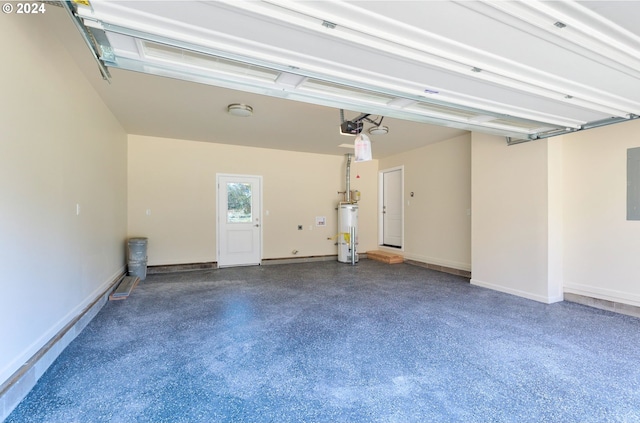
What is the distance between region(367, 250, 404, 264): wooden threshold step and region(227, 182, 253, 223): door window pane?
3.05 meters

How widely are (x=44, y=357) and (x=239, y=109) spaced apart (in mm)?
3084

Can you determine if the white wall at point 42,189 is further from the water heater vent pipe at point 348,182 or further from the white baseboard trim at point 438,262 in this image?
the white baseboard trim at point 438,262

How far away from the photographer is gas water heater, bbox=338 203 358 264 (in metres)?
6.79

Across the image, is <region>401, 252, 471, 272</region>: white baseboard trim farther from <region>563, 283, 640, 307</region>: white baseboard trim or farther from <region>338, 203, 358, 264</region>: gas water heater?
<region>563, 283, 640, 307</region>: white baseboard trim

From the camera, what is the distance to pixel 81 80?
10.1 feet

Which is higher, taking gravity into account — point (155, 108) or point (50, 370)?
point (155, 108)

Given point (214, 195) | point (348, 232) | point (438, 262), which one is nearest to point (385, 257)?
point (348, 232)

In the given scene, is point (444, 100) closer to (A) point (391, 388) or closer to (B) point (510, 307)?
(A) point (391, 388)

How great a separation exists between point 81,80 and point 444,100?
3.62 meters

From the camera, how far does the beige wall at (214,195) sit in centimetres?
571

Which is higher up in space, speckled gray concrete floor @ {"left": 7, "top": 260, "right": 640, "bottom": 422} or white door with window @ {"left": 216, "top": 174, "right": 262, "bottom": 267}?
white door with window @ {"left": 216, "top": 174, "right": 262, "bottom": 267}

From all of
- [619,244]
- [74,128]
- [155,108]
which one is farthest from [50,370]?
[619,244]

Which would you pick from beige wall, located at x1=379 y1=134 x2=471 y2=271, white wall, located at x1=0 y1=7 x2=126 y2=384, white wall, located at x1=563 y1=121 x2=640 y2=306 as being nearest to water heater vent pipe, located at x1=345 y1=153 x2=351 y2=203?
beige wall, located at x1=379 y1=134 x2=471 y2=271

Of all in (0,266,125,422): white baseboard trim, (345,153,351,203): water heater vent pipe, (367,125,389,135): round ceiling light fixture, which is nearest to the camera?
(0,266,125,422): white baseboard trim
